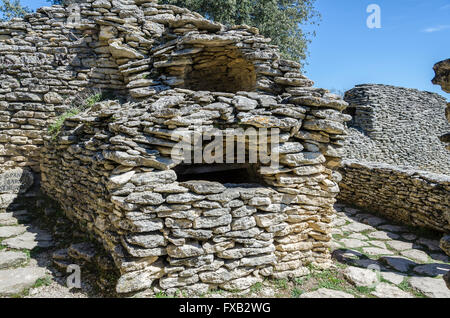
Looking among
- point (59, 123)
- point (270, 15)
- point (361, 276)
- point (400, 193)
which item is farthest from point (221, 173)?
point (270, 15)

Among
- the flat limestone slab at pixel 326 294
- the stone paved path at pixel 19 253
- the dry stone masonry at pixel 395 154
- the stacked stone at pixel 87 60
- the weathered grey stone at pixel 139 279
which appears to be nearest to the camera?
the weathered grey stone at pixel 139 279

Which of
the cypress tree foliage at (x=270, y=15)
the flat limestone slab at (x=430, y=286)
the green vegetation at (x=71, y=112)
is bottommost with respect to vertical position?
the flat limestone slab at (x=430, y=286)

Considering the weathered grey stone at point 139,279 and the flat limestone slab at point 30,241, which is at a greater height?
the weathered grey stone at point 139,279

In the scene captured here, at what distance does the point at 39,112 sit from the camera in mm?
6211

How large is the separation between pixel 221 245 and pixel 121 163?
1689 millimetres

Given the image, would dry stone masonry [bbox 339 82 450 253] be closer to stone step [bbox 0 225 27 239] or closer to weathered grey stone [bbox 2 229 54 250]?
weathered grey stone [bbox 2 229 54 250]

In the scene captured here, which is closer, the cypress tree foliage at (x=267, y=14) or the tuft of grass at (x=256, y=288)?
the tuft of grass at (x=256, y=288)

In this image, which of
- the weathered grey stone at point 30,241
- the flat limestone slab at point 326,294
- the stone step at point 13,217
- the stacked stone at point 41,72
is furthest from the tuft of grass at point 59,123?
the flat limestone slab at point 326,294

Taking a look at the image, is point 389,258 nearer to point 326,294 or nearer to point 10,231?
point 326,294

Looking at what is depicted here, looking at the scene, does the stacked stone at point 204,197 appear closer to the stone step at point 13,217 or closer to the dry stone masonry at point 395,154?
the stone step at point 13,217

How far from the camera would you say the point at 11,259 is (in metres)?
4.05

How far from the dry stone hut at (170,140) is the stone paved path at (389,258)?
0.77 meters

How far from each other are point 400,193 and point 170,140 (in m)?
6.01

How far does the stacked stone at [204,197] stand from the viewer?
11.1 ft
